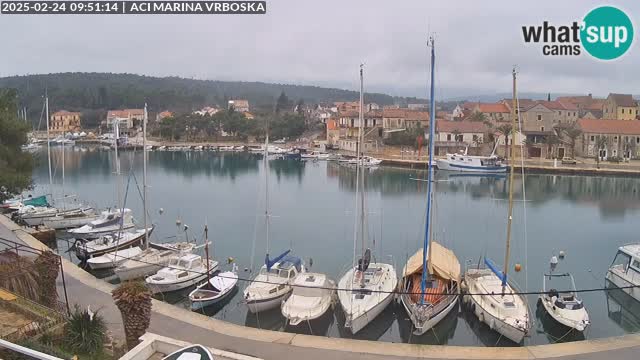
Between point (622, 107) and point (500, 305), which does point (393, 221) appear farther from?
point (622, 107)

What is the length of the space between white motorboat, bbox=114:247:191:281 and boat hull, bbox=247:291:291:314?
4636 millimetres

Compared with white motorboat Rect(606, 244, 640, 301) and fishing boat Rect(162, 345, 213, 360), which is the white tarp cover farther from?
fishing boat Rect(162, 345, 213, 360)

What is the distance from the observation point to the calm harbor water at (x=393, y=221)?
1739 cm

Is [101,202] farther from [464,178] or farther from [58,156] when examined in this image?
[58,156]

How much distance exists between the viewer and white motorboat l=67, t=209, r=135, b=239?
1043 inches

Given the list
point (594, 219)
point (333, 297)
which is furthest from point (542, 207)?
point (333, 297)

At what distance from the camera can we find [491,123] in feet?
273

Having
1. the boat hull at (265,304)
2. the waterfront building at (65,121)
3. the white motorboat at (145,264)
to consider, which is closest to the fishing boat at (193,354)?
the boat hull at (265,304)

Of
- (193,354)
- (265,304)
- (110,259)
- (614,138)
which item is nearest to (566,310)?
(265,304)

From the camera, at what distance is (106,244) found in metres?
23.3

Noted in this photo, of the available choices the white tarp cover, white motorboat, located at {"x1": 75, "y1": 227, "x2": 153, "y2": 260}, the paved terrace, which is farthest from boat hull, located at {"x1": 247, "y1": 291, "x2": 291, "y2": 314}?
white motorboat, located at {"x1": 75, "y1": 227, "x2": 153, "y2": 260}

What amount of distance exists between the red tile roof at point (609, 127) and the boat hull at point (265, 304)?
209ft

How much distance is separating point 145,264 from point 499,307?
12.9 metres

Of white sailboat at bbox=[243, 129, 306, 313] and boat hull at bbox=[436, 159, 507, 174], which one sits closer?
white sailboat at bbox=[243, 129, 306, 313]
